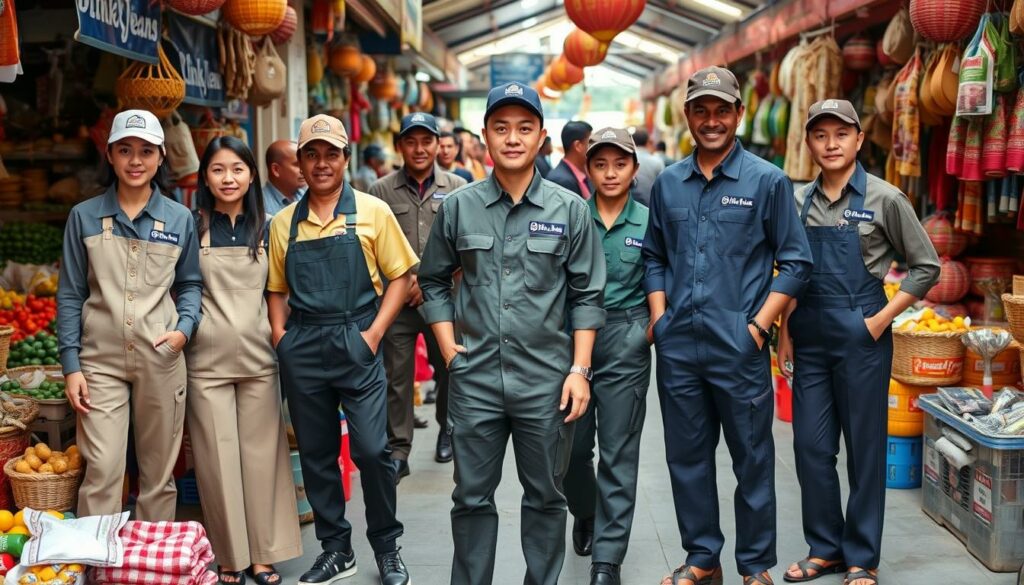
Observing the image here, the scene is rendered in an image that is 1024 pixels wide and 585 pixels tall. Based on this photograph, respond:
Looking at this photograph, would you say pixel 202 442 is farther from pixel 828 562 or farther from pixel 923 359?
pixel 923 359

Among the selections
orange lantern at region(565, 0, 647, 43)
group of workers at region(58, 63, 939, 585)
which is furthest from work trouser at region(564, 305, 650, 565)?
orange lantern at region(565, 0, 647, 43)

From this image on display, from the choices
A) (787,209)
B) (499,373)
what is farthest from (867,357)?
(499,373)

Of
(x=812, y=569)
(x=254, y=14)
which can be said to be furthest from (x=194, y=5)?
(x=812, y=569)

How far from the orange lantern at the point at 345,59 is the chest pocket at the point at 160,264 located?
682 centimetres

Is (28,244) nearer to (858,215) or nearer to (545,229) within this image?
(545,229)

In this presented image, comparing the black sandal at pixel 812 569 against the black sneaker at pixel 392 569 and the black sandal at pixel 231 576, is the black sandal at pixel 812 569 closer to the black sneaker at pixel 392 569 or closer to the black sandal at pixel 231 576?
the black sneaker at pixel 392 569

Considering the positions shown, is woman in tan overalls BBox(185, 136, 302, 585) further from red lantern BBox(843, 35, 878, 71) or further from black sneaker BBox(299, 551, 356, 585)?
red lantern BBox(843, 35, 878, 71)

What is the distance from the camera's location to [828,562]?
4312 millimetres

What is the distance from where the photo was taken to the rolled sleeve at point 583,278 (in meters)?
3.49

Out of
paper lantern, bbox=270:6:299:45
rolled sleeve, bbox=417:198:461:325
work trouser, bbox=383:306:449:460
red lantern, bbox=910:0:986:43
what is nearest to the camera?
rolled sleeve, bbox=417:198:461:325

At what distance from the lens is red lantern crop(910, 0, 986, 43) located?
5.94m

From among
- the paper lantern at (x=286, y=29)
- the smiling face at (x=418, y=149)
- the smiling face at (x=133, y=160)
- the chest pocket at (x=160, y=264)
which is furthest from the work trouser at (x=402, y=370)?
the paper lantern at (x=286, y=29)

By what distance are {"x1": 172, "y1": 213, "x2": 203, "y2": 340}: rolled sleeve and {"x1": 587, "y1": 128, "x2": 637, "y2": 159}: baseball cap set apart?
1558mm

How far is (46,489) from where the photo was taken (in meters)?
4.05
